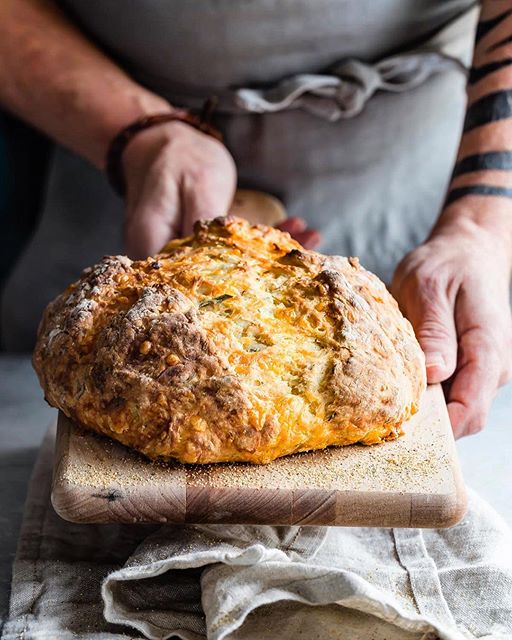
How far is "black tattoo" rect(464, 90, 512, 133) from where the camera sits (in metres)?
1.52

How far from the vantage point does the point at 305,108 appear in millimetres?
1757

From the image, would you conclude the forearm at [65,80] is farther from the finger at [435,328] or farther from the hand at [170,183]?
the finger at [435,328]

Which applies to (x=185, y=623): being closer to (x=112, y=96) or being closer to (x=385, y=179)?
(x=112, y=96)

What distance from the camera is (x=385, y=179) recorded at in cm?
193

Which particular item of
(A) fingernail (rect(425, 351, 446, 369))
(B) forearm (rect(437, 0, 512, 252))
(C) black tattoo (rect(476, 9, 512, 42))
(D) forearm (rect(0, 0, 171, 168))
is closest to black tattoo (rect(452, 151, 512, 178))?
(B) forearm (rect(437, 0, 512, 252))

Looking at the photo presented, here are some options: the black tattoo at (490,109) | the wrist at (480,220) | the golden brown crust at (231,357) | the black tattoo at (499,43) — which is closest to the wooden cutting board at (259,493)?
the golden brown crust at (231,357)

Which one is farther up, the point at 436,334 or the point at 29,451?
the point at 436,334

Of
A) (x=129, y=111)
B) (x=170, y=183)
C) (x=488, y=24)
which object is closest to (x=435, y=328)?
(x=170, y=183)

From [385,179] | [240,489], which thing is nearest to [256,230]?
[240,489]

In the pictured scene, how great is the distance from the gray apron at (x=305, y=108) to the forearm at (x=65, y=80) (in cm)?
5

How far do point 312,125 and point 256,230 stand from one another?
24.1 inches

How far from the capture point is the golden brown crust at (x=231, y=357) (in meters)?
0.96

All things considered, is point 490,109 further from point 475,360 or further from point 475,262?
point 475,360

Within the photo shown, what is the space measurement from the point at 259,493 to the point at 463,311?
461mm
